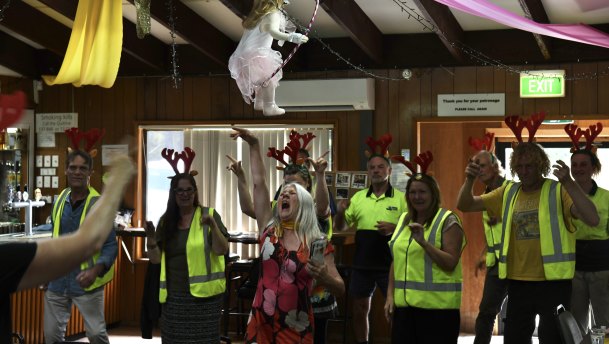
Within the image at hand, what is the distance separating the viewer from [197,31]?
7398mm

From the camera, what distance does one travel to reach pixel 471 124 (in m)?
7.88

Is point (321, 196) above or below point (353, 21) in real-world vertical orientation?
below

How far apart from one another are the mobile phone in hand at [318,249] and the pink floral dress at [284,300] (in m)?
0.04

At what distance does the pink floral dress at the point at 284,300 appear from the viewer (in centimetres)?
388

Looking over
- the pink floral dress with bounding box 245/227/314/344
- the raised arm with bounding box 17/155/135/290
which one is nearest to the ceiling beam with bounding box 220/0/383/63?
the pink floral dress with bounding box 245/227/314/344

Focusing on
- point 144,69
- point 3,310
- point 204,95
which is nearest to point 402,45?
point 204,95

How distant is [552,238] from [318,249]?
4.42 feet

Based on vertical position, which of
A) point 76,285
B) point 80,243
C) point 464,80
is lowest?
point 76,285

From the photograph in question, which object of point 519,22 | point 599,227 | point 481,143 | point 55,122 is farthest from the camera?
point 55,122

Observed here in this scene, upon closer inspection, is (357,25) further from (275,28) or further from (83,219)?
(83,219)

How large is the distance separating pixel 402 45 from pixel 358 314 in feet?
8.22

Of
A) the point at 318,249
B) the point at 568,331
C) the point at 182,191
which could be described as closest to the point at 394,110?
the point at 182,191

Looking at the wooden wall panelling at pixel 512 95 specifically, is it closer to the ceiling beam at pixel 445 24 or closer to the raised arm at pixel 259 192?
the ceiling beam at pixel 445 24

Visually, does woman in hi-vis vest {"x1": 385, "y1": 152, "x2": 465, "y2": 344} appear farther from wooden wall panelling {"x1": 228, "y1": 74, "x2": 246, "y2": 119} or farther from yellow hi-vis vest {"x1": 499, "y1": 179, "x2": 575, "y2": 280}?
wooden wall panelling {"x1": 228, "y1": 74, "x2": 246, "y2": 119}
